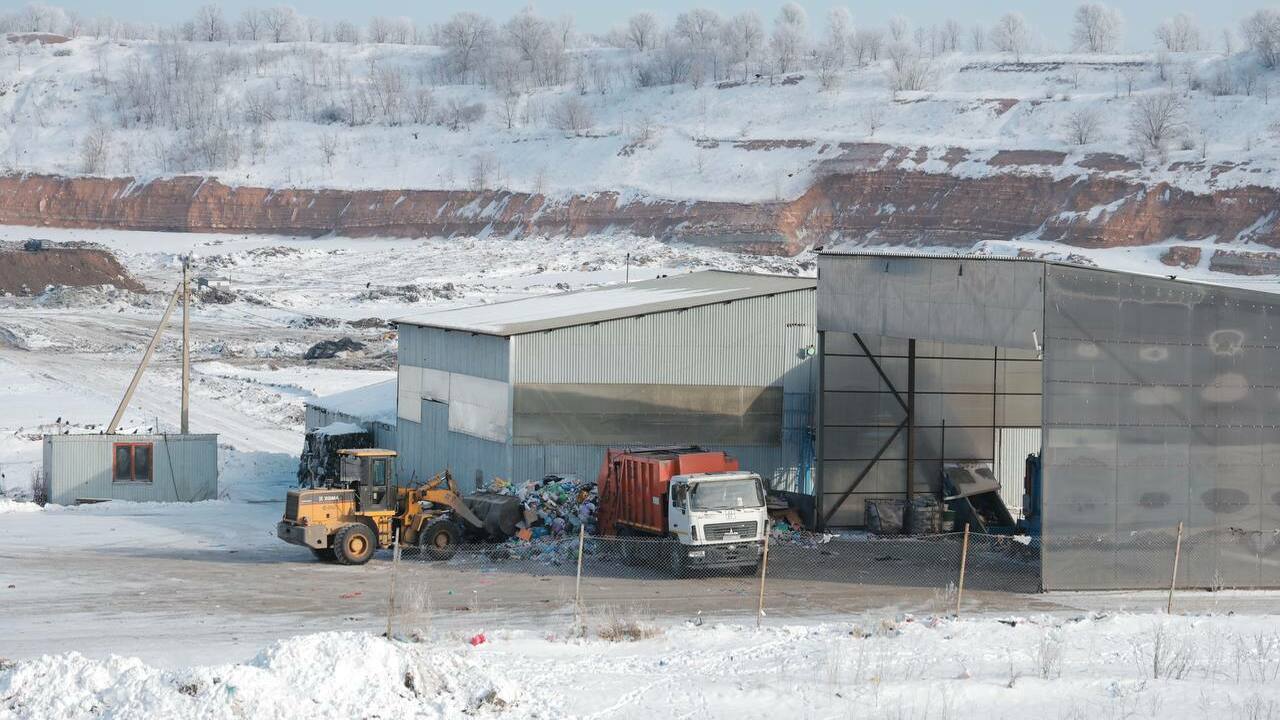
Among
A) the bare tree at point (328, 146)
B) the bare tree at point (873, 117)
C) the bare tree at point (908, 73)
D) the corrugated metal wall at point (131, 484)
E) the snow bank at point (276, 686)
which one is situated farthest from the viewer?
the bare tree at point (908, 73)

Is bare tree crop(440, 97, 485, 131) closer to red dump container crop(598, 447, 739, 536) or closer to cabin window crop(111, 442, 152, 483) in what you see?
cabin window crop(111, 442, 152, 483)

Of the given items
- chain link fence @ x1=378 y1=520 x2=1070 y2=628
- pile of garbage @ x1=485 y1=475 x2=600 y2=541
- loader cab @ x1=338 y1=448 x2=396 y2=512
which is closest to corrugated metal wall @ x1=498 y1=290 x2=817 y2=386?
pile of garbage @ x1=485 y1=475 x2=600 y2=541

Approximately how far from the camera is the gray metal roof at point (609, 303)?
104 ft

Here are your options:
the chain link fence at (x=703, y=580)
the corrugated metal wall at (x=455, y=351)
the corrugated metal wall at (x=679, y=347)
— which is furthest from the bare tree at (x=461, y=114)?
the chain link fence at (x=703, y=580)

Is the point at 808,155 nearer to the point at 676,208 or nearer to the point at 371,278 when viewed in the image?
the point at 676,208

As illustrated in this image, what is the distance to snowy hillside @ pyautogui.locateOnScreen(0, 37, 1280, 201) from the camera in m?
118

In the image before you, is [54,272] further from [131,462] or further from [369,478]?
[369,478]

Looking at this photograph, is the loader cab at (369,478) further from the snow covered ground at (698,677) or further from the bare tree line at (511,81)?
the bare tree line at (511,81)

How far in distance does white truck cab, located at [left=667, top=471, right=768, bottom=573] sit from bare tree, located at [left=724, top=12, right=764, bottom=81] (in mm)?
163676

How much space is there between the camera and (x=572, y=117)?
150125 mm

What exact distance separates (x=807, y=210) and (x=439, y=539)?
299ft

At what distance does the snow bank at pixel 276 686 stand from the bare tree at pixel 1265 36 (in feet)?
460

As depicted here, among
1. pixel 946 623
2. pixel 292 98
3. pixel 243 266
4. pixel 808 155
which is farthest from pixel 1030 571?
pixel 292 98

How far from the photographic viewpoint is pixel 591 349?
1226 inches
